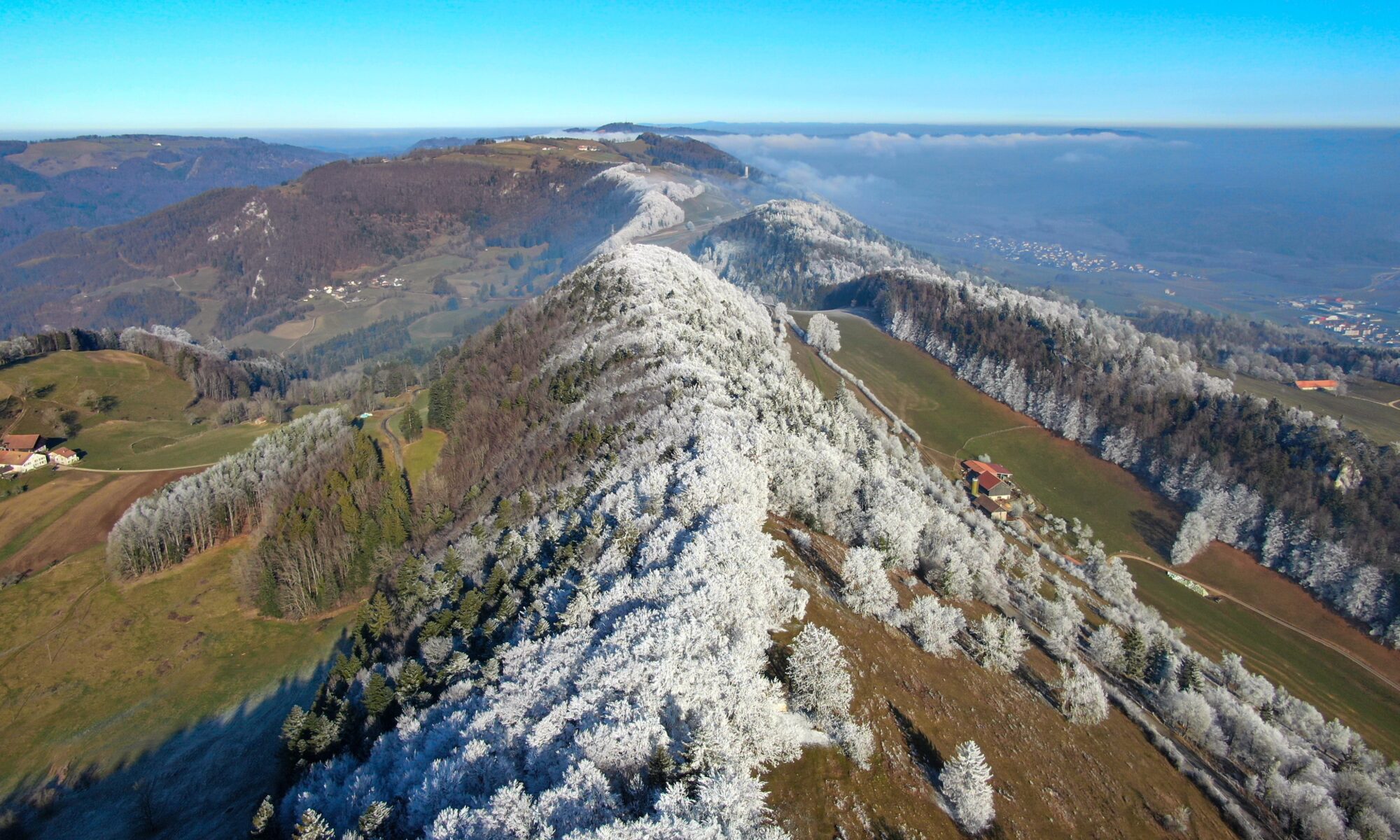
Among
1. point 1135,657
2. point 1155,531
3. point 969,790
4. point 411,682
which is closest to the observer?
point 969,790

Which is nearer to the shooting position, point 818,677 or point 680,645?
point 680,645

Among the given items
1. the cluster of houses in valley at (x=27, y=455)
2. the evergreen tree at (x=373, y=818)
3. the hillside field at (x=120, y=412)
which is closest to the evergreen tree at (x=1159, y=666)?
the evergreen tree at (x=373, y=818)

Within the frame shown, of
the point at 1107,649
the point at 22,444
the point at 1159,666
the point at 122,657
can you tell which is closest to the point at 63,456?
the point at 22,444

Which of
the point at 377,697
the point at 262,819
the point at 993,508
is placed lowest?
the point at 993,508

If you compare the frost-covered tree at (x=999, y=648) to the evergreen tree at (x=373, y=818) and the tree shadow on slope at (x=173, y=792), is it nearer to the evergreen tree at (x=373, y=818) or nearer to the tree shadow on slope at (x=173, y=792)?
the evergreen tree at (x=373, y=818)

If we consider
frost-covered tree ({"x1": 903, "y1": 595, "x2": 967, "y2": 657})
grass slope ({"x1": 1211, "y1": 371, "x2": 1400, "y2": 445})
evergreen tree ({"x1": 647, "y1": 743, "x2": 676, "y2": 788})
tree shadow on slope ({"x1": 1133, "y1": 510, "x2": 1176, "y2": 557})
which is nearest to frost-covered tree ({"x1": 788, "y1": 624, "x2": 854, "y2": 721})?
evergreen tree ({"x1": 647, "y1": 743, "x2": 676, "y2": 788})

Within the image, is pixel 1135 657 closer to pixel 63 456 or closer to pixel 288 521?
pixel 288 521

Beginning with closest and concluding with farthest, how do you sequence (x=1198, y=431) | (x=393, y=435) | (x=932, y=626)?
(x=932, y=626) < (x=393, y=435) < (x=1198, y=431)

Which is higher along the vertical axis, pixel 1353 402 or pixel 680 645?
pixel 680 645
